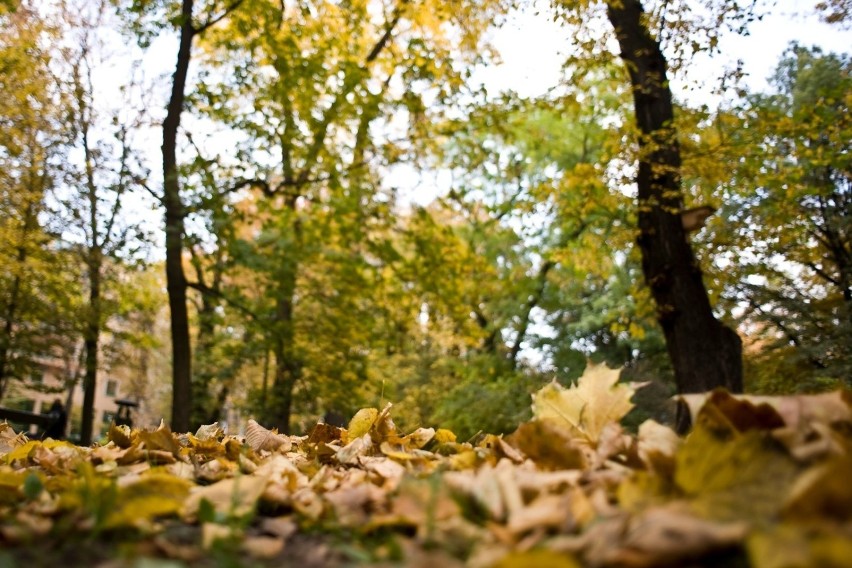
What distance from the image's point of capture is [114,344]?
55.6 feet

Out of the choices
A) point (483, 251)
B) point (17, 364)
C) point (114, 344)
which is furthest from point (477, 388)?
point (17, 364)

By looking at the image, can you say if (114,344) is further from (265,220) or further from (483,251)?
(483,251)

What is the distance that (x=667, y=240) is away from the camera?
288 inches

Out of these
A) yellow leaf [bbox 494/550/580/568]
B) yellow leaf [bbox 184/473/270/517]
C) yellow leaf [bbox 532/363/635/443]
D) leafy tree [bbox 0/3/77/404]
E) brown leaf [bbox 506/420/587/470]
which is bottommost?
yellow leaf [bbox 494/550/580/568]

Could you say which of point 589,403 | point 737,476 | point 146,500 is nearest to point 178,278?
point 589,403

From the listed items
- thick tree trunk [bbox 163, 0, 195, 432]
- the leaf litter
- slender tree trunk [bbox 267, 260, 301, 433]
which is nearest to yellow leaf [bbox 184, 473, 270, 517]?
the leaf litter

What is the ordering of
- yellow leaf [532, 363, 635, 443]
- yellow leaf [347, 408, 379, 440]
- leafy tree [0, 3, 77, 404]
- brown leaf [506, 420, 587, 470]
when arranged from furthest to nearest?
leafy tree [0, 3, 77, 404] < yellow leaf [347, 408, 379, 440] < yellow leaf [532, 363, 635, 443] < brown leaf [506, 420, 587, 470]

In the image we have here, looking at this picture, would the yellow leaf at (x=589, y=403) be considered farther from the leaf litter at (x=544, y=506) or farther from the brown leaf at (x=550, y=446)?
the brown leaf at (x=550, y=446)

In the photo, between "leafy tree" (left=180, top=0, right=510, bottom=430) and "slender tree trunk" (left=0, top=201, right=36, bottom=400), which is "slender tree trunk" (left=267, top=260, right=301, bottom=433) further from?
"slender tree trunk" (left=0, top=201, right=36, bottom=400)

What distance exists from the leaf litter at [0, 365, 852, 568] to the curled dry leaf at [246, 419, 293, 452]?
0.47 metres

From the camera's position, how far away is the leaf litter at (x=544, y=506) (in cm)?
51

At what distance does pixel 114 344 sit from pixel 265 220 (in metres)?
9.08

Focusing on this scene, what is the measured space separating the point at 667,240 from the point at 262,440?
653 cm

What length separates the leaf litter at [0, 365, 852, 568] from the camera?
1.69 ft
